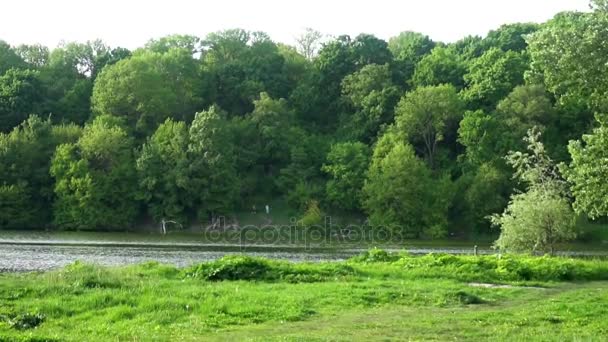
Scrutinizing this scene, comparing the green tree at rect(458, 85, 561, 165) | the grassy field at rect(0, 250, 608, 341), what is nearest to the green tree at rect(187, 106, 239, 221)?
the green tree at rect(458, 85, 561, 165)

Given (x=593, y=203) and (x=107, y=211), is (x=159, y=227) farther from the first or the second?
(x=593, y=203)

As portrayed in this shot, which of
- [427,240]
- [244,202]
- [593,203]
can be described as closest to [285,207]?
[244,202]

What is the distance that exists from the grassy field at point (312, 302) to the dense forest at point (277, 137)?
53787 mm

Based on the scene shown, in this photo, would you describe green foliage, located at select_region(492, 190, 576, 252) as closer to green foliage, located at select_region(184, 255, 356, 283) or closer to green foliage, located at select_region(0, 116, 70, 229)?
green foliage, located at select_region(184, 255, 356, 283)

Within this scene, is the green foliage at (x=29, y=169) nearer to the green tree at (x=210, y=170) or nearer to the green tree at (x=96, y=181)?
the green tree at (x=96, y=181)

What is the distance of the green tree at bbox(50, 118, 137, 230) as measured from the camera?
281ft

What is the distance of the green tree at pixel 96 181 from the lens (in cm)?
8562

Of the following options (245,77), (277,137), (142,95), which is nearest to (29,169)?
(142,95)

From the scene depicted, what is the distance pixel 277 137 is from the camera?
9681 centimetres

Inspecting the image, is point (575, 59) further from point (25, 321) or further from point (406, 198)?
point (406, 198)

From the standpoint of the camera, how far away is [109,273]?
2481cm

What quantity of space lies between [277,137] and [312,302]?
7691 centimetres

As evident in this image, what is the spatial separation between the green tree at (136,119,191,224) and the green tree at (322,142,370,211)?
18.2m

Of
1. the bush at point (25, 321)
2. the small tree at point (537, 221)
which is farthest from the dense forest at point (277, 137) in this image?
the bush at point (25, 321)
